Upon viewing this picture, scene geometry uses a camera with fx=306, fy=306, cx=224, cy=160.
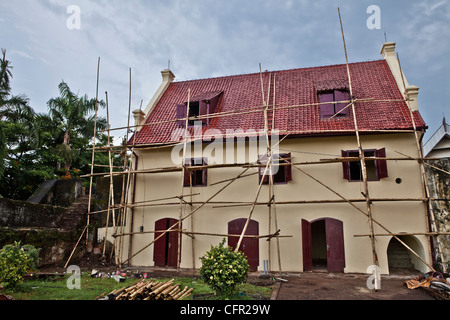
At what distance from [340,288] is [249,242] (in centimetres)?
381

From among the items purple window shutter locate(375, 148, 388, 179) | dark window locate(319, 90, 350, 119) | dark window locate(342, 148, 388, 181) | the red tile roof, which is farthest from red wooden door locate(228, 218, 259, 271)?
dark window locate(319, 90, 350, 119)

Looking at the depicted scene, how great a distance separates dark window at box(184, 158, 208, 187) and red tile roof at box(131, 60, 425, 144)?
1.32 metres

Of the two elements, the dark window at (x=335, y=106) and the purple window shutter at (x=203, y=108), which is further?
the purple window shutter at (x=203, y=108)

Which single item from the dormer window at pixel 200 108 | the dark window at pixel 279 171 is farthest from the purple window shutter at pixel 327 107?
the dormer window at pixel 200 108

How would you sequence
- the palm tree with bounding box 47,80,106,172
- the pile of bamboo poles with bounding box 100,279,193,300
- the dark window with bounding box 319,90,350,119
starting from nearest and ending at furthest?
the pile of bamboo poles with bounding box 100,279,193,300 → the dark window with bounding box 319,90,350,119 → the palm tree with bounding box 47,80,106,172

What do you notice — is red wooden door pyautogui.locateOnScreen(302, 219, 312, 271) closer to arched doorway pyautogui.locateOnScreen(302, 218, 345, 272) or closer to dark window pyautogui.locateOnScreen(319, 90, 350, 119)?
arched doorway pyautogui.locateOnScreen(302, 218, 345, 272)

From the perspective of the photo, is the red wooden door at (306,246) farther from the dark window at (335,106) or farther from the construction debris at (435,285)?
the dark window at (335,106)

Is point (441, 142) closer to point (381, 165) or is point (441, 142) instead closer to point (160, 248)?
point (381, 165)

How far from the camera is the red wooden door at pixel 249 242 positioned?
11359 mm

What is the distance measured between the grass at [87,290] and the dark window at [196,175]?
4045 millimetres

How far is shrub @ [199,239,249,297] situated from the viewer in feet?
22.2

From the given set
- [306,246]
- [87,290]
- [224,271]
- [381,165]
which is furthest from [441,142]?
[87,290]

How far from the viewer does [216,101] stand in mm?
14195
